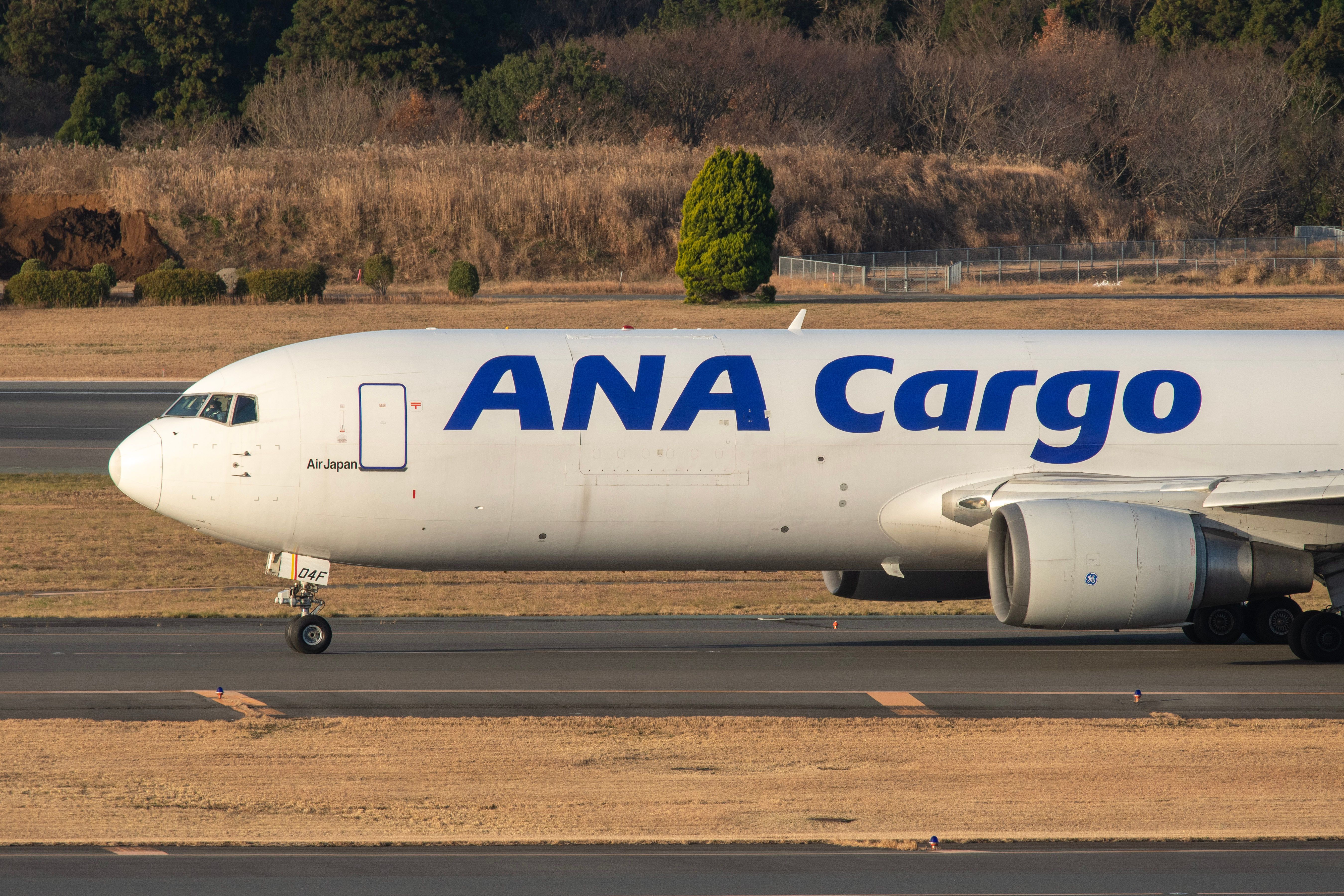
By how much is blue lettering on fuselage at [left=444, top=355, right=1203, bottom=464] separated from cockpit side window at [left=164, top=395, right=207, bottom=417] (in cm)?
369

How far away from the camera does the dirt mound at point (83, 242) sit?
289ft

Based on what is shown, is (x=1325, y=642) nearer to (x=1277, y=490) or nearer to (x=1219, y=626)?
(x=1219, y=626)

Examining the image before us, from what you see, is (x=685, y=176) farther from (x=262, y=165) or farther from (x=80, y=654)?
(x=80, y=654)

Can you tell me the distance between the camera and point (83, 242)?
8894cm

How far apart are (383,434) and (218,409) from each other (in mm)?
2475

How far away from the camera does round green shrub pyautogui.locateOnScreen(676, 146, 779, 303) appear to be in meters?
78.1

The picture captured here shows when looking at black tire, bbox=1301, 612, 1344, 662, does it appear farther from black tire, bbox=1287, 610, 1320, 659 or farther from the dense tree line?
the dense tree line

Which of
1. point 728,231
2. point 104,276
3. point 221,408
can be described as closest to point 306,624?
point 221,408

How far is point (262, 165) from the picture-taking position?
10112cm

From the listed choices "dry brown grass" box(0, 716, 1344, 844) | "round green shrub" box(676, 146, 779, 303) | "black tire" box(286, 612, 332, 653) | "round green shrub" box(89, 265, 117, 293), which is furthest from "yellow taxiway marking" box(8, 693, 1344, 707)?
"round green shrub" box(89, 265, 117, 293)

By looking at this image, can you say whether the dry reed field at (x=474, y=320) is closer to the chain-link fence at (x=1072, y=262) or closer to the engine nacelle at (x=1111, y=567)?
the chain-link fence at (x=1072, y=262)

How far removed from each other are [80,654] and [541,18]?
132947 mm

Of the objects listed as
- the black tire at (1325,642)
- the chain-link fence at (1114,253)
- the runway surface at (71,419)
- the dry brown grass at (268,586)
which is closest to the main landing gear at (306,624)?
the dry brown grass at (268,586)

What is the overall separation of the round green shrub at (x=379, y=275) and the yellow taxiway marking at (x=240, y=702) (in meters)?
63.0
